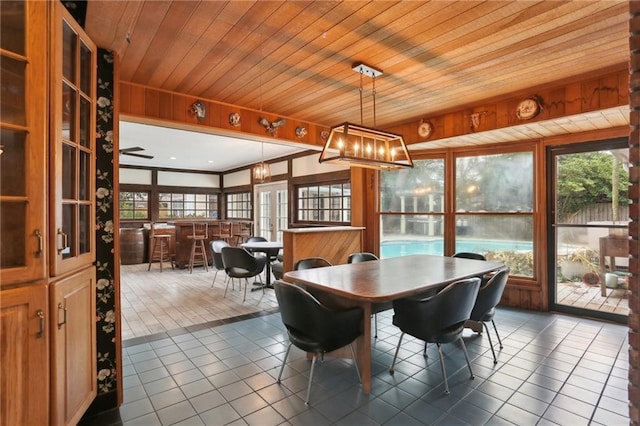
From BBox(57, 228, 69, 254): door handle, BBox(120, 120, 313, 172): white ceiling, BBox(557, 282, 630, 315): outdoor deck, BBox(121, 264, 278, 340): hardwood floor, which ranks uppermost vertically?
BBox(120, 120, 313, 172): white ceiling

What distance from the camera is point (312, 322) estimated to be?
2135mm

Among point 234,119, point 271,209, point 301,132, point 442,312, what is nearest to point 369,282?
point 442,312

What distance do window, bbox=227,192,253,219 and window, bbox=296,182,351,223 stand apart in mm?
2382

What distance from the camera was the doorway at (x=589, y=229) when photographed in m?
3.75

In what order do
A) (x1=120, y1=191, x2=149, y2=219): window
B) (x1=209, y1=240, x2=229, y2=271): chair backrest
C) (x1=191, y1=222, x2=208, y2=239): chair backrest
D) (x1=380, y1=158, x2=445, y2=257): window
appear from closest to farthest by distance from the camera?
(x1=380, y1=158, x2=445, y2=257): window < (x1=209, y1=240, x2=229, y2=271): chair backrest < (x1=191, y1=222, x2=208, y2=239): chair backrest < (x1=120, y1=191, x2=149, y2=219): window

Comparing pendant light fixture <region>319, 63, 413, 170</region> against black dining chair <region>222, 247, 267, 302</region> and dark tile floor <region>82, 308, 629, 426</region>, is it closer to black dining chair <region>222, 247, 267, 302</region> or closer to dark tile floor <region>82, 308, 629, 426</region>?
dark tile floor <region>82, 308, 629, 426</region>

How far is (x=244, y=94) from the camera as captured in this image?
3.54 meters

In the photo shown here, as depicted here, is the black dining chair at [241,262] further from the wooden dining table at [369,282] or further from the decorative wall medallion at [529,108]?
the decorative wall medallion at [529,108]

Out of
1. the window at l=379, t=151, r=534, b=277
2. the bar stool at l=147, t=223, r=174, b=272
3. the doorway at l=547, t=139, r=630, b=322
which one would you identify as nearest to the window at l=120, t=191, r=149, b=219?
the bar stool at l=147, t=223, r=174, b=272

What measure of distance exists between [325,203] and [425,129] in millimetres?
2709

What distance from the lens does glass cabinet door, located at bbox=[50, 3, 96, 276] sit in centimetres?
152

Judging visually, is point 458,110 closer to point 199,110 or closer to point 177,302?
point 199,110

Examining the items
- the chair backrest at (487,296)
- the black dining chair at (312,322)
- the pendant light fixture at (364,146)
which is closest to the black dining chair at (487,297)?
the chair backrest at (487,296)

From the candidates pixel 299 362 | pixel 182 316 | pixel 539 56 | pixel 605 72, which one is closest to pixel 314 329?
pixel 299 362
